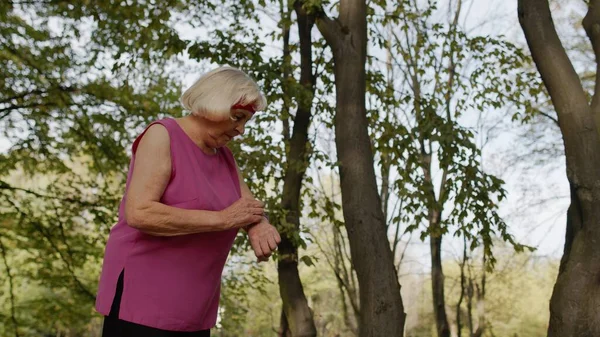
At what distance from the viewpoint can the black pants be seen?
1868 mm

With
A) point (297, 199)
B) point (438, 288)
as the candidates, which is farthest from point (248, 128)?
point (438, 288)

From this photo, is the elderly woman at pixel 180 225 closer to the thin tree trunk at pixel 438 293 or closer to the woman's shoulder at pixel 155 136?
the woman's shoulder at pixel 155 136

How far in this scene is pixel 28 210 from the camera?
1064 cm

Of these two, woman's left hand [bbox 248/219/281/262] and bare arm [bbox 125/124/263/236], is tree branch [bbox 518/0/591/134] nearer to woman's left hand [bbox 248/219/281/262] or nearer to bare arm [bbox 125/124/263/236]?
woman's left hand [bbox 248/219/281/262]

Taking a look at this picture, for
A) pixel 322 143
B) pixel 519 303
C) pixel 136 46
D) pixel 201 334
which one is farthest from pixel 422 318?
pixel 201 334

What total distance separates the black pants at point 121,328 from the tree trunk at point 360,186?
142 inches

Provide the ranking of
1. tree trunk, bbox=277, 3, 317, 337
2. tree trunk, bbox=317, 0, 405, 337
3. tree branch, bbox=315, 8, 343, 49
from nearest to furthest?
tree trunk, bbox=317, 0, 405, 337, tree branch, bbox=315, 8, 343, 49, tree trunk, bbox=277, 3, 317, 337

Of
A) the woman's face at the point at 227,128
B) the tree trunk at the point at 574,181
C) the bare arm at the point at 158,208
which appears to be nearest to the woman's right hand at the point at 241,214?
the bare arm at the point at 158,208

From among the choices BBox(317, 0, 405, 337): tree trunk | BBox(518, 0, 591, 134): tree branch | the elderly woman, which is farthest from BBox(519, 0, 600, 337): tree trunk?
the elderly woman

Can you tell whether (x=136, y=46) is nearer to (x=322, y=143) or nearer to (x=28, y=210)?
(x=28, y=210)

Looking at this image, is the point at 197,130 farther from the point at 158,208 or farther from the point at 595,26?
the point at 595,26

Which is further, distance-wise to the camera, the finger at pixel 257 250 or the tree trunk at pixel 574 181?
the tree trunk at pixel 574 181

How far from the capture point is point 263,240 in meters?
1.95

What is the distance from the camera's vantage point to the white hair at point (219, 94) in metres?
1.99
